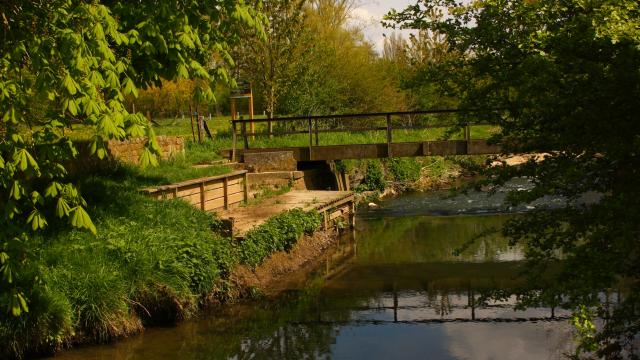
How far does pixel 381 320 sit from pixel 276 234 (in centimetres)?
351

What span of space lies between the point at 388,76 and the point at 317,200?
923 inches

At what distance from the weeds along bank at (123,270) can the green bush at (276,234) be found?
3cm

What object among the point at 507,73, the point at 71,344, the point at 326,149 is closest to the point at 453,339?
the point at 507,73

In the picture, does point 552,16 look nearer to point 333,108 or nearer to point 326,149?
point 326,149

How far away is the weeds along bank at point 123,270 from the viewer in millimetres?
10109

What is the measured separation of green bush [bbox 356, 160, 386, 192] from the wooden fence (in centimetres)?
1133

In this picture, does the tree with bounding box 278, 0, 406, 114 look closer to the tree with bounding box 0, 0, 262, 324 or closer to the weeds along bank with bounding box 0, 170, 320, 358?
the weeds along bank with bounding box 0, 170, 320, 358

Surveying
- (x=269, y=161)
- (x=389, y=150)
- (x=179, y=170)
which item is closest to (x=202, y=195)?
(x=179, y=170)

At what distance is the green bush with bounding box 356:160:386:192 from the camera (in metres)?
29.8

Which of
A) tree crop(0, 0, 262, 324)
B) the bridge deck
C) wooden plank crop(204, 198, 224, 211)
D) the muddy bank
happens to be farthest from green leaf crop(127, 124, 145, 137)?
the bridge deck

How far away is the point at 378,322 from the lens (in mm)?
12508

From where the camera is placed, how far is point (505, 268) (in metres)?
16.2

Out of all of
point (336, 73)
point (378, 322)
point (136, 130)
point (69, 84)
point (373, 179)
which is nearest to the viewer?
point (69, 84)

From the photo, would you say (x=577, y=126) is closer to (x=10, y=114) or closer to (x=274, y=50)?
(x=10, y=114)
